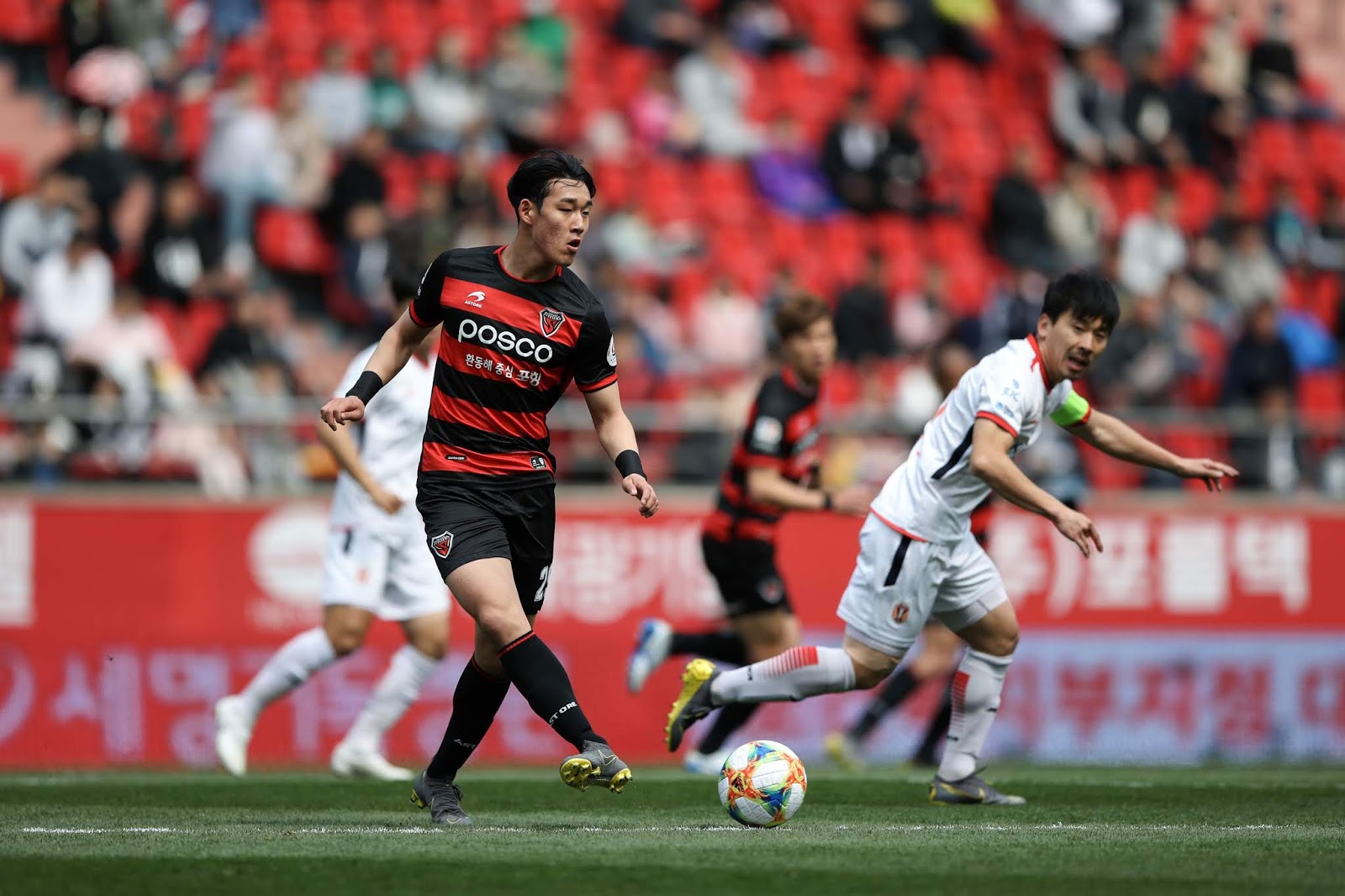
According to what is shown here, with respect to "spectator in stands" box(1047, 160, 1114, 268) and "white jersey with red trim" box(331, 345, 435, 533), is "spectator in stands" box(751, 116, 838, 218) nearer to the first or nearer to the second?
"spectator in stands" box(1047, 160, 1114, 268)

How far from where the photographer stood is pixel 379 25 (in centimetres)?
1928

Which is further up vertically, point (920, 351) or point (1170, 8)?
point (1170, 8)

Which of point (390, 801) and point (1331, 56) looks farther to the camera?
point (1331, 56)

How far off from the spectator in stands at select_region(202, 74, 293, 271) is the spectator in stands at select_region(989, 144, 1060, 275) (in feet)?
25.2

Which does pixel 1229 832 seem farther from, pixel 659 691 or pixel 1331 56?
pixel 1331 56

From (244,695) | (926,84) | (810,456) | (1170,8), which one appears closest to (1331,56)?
(1170,8)

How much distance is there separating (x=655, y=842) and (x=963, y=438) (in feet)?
8.06

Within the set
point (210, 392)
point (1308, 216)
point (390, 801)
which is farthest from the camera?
point (1308, 216)

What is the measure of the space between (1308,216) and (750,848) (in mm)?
16480

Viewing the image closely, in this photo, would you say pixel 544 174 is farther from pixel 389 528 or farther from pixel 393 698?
pixel 393 698

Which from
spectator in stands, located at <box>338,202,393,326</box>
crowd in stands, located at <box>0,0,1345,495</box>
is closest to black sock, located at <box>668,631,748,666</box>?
crowd in stands, located at <box>0,0,1345,495</box>

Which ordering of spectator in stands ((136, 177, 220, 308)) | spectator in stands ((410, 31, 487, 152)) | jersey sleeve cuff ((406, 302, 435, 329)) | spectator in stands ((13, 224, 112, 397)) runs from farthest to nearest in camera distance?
spectator in stands ((410, 31, 487, 152)), spectator in stands ((136, 177, 220, 308)), spectator in stands ((13, 224, 112, 397)), jersey sleeve cuff ((406, 302, 435, 329))

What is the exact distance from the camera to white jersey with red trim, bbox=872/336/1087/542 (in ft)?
26.7

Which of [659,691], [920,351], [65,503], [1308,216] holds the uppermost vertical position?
[1308,216]
